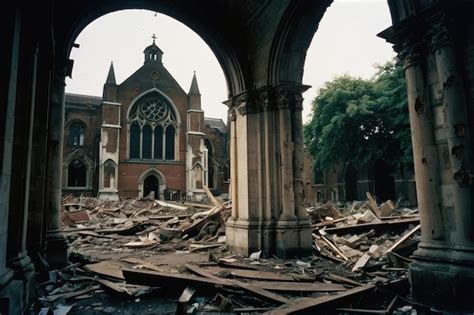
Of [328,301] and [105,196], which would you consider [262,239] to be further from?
[105,196]

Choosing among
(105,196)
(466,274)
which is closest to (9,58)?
(466,274)

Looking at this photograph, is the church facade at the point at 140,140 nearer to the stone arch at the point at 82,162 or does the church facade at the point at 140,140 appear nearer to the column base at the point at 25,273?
the stone arch at the point at 82,162

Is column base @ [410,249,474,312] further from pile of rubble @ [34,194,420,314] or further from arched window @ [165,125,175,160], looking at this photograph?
arched window @ [165,125,175,160]

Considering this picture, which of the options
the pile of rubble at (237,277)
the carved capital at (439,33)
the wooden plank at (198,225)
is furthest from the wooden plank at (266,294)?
the wooden plank at (198,225)

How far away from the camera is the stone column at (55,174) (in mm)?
5277

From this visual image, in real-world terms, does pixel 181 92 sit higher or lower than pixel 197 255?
higher

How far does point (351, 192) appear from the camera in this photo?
30.3 metres

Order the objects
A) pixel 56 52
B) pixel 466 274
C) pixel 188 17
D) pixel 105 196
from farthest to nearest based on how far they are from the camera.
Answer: pixel 105 196 → pixel 188 17 → pixel 56 52 → pixel 466 274

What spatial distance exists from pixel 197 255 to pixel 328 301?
4003mm

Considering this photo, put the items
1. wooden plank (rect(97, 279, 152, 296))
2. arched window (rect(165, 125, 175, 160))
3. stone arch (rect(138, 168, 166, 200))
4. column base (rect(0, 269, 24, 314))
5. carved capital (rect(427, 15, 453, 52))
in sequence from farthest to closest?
arched window (rect(165, 125, 175, 160)) → stone arch (rect(138, 168, 166, 200)) → wooden plank (rect(97, 279, 152, 296)) → carved capital (rect(427, 15, 453, 52)) → column base (rect(0, 269, 24, 314))

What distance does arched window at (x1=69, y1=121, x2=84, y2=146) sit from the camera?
88.8 feet

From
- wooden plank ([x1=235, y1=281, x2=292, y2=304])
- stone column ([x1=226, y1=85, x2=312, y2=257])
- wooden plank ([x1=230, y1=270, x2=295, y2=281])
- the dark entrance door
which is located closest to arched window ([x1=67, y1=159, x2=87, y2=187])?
the dark entrance door

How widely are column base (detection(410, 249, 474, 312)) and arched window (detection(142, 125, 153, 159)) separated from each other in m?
25.8

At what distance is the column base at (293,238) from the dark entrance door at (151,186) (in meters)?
22.4
